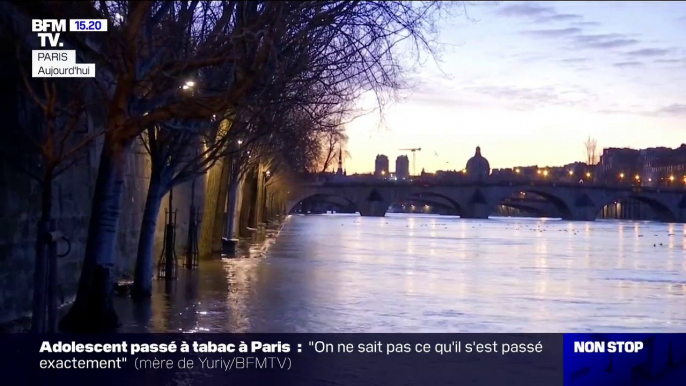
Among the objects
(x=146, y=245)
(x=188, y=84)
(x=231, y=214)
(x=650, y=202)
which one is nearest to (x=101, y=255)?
(x=188, y=84)

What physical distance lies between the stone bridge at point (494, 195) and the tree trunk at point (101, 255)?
114896mm

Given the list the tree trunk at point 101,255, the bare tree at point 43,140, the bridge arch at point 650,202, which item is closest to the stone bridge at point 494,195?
the bridge arch at point 650,202

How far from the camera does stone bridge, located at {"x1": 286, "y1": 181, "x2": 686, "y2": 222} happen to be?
433 ft

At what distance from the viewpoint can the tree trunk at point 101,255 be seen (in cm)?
1481

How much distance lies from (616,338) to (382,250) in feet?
110

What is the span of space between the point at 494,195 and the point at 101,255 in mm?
121836

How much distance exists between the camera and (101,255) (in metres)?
15.0

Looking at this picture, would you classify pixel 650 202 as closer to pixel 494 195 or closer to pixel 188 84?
pixel 494 195

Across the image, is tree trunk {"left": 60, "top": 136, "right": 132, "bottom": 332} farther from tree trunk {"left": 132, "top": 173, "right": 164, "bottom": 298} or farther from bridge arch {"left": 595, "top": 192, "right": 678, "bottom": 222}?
bridge arch {"left": 595, "top": 192, "right": 678, "bottom": 222}

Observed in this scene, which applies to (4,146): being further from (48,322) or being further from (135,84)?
(48,322)

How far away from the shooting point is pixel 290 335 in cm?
1468

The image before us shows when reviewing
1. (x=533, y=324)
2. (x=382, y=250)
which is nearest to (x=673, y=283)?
(x=533, y=324)

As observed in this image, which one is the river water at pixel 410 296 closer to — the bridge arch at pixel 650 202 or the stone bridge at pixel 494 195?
the stone bridge at pixel 494 195

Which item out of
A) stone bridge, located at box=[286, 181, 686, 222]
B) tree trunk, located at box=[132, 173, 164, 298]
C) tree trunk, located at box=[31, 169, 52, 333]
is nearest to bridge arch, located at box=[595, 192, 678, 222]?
stone bridge, located at box=[286, 181, 686, 222]
